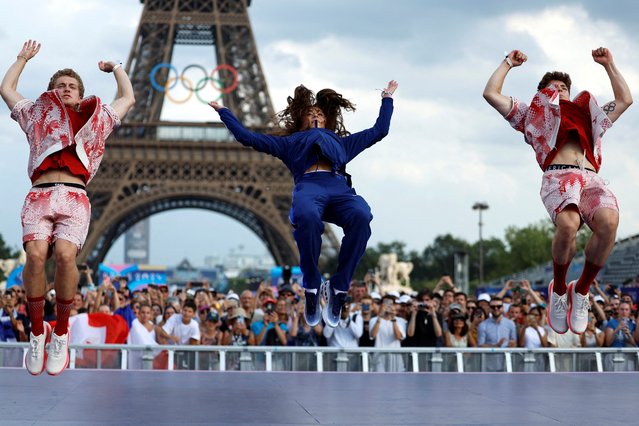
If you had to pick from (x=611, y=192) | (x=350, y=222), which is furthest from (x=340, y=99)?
(x=611, y=192)

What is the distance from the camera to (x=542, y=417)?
7.40m

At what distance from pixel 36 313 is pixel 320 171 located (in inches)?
106

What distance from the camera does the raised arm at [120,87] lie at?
8.81m


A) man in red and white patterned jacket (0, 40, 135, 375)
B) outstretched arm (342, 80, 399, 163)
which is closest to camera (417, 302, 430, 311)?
outstretched arm (342, 80, 399, 163)

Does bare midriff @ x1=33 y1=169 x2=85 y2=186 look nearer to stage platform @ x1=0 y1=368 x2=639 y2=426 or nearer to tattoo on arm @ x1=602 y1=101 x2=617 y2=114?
stage platform @ x1=0 y1=368 x2=639 y2=426

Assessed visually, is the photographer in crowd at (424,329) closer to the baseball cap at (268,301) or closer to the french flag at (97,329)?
the baseball cap at (268,301)

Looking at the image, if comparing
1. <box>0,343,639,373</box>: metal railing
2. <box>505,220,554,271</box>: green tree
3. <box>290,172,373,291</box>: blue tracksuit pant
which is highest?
<box>505,220,554,271</box>: green tree

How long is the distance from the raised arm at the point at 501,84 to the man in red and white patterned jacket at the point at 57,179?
3.37 meters

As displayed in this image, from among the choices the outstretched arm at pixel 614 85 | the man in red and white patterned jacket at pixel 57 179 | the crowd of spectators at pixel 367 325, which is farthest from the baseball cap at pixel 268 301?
the outstretched arm at pixel 614 85

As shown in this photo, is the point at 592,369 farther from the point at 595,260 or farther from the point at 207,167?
the point at 207,167

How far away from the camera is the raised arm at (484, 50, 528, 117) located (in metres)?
9.27

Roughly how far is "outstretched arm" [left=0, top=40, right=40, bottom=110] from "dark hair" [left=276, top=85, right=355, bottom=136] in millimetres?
2300

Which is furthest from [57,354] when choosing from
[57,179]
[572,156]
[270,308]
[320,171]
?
[270,308]

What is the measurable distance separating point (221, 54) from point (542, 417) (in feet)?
187
